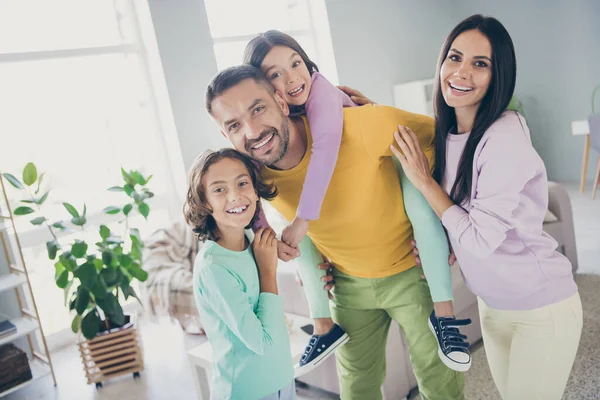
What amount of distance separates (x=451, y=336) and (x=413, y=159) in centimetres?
45

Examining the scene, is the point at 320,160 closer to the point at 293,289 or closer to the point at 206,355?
the point at 206,355

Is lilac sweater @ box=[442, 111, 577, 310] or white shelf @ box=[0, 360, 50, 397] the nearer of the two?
lilac sweater @ box=[442, 111, 577, 310]

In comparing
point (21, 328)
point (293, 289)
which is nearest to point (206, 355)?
point (293, 289)

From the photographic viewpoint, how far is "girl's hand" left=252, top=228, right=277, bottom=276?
53.1 inches

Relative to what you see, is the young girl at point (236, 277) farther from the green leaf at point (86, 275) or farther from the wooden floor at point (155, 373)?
the green leaf at point (86, 275)

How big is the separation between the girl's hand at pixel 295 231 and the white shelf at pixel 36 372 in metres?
2.41

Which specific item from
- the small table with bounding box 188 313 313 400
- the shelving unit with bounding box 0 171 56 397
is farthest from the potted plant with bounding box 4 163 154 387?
the small table with bounding box 188 313 313 400

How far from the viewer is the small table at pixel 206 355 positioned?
6.92 feet

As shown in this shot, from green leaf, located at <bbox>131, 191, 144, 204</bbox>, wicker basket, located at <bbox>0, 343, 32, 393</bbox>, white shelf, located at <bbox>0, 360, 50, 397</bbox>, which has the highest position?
green leaf, located at <bbox>131, 191, 144, 204</bbox>

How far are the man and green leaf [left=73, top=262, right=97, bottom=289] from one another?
5.79ft

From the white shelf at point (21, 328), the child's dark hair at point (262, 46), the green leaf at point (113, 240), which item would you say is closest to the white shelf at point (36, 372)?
the white shelf at point (21, 328)

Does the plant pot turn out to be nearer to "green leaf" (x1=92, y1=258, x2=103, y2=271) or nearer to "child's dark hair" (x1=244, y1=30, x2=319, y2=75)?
"green leaf" (x1=92, y1=258, x2=103, y2=271)

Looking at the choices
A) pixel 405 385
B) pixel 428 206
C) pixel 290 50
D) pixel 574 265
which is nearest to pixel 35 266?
pixel 405 385

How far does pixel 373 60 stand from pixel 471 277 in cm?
483
